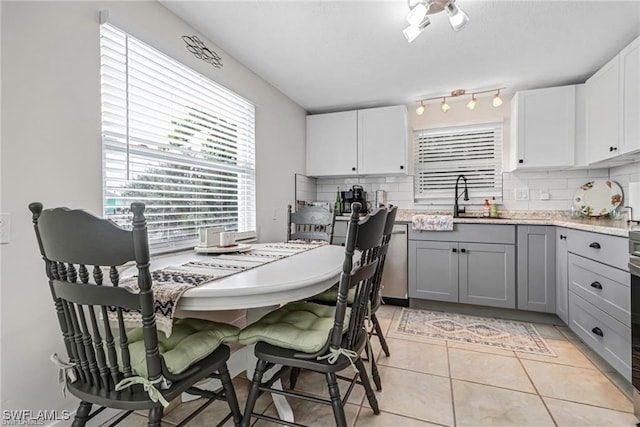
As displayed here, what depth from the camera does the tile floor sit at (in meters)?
1.55

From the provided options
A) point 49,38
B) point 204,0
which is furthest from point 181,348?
point 204,0

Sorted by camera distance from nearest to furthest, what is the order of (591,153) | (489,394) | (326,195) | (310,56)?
(489,394) → (310,56) → (591,153) → (326,195)

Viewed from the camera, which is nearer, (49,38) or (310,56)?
(49,38)

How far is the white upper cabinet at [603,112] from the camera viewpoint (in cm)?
237

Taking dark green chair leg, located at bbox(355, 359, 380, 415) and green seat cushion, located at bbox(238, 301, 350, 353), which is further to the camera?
dark green chair leg, located at bbox(355, 359, 380, 415)

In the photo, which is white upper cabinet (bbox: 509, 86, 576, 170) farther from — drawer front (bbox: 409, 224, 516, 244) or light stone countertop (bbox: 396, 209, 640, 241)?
drawer front (bbox: 409, 224, 516, 244)

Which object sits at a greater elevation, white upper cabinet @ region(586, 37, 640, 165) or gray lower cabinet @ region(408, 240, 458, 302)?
white upper cabinet @ region(586, 37, 640, 165)

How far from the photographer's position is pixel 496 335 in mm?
2559

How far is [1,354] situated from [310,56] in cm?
247

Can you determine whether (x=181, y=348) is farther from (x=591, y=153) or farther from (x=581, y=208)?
(x=581, y=208)

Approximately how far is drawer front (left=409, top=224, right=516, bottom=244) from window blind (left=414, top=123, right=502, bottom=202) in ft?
2.18

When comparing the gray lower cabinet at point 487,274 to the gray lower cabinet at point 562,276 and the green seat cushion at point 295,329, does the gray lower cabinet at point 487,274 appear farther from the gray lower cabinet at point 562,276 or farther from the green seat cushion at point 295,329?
the green seat cushion at point 295,329

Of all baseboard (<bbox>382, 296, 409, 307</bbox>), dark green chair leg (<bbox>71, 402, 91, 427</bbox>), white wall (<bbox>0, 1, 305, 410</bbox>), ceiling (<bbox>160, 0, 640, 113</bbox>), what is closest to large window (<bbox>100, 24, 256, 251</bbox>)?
white wall (<bbox>0, 1, 305, 410</bbox>)

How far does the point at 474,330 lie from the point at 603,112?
2.03 meters
